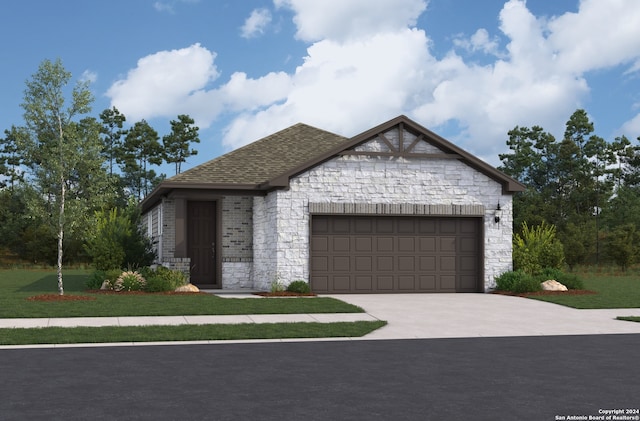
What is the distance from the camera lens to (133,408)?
780 centimetres

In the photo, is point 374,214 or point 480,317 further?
point 374,214

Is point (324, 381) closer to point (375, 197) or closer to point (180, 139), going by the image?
point (375, 197)

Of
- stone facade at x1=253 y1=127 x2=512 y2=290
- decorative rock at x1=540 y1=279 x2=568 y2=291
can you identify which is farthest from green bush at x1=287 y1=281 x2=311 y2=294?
decorative rock at x1=540 y1=279 x2=568 y2=291

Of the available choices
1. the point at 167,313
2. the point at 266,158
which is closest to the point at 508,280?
the point at 266,158

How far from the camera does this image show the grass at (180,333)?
13.1 m

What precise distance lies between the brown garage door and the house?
0.11 feet

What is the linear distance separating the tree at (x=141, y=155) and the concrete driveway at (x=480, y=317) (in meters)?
46.7

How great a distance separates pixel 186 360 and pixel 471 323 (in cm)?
724

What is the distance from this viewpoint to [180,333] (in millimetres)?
13891

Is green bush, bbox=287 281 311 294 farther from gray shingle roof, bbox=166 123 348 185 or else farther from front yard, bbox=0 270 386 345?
gray shingle roof, bbox=166 123 348 185

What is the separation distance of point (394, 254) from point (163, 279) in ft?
24.3

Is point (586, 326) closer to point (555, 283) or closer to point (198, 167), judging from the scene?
point (555, 283)

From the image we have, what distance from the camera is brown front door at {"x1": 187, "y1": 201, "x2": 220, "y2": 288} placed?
26719 millimetres

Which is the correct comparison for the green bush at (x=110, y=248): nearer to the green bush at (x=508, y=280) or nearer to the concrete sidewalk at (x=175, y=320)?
the concrete sidewalk at (x=175, y=320)
